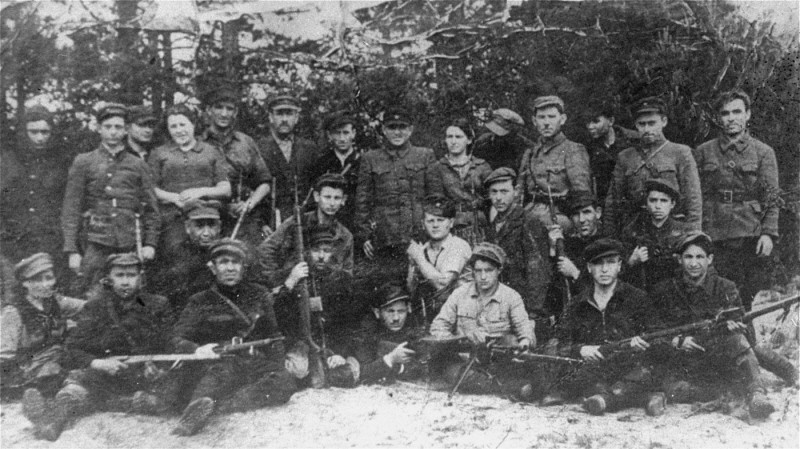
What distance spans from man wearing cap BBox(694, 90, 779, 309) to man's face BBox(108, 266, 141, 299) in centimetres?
367

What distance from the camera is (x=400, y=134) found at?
482 cm

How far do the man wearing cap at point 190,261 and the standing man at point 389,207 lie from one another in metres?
0.92

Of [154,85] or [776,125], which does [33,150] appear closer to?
[154,85]

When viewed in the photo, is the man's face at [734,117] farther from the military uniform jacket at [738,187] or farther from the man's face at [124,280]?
the man's face at [124,280]

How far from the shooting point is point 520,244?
4.79m

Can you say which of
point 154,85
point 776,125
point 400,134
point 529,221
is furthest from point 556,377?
point 154,85

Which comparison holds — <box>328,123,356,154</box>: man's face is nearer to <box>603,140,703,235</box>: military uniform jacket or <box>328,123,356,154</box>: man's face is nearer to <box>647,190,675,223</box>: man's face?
<box>603,140,703,235</box>: military uniform jacket

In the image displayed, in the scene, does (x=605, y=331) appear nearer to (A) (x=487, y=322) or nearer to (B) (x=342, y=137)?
(A) (x=487, y=322)

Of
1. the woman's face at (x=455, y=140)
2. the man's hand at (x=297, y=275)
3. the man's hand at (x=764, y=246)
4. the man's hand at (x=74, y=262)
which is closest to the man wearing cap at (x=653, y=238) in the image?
the man's hand at (x=764, y=246)

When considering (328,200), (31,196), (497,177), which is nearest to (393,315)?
(328,200)

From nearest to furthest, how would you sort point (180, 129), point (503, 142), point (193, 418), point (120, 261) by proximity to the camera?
point (193, 418) → point (120, 261) → point (180, 129) → point (503, 142)

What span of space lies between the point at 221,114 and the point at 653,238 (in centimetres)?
290

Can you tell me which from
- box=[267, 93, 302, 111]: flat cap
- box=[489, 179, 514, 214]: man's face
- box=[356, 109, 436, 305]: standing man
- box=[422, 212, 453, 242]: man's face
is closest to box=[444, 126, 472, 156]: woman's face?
box=[356, 109, 436, 305]: standing man

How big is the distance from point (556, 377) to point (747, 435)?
1249mm
